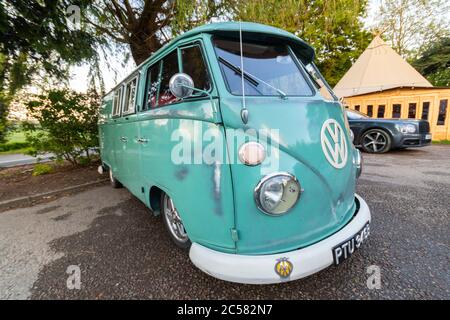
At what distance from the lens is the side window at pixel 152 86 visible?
7.67 ft

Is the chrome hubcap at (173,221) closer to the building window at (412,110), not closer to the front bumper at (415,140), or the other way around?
the front bumper at (415,140)

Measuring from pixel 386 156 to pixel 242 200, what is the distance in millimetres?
7384

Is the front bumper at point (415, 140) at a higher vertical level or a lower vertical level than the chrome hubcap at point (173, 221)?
higher

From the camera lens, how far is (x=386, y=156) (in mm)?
6879

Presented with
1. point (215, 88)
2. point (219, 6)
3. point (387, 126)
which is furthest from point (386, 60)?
point (215, 88)

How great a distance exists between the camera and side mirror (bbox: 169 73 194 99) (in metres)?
1.51

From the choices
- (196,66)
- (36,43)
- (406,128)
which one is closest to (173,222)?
(196,66)

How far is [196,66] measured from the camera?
1849 millimetres

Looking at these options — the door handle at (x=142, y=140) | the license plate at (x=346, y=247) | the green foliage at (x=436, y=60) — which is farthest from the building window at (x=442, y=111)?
the door handle at (x=142, y=140)

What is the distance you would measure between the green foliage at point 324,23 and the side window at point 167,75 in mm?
3101

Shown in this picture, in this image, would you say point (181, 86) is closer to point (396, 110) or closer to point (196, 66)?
point (196, 66)

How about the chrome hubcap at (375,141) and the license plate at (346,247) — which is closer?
the license plate at (346,247)

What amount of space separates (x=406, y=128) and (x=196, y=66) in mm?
7727
